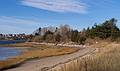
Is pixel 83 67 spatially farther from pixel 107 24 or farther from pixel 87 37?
pixel 87 37

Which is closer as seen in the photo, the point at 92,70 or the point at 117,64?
the point at 92,70

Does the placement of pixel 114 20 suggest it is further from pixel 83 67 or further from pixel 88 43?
pixel 83 67

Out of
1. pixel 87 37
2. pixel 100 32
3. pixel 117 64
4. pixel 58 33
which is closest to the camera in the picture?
pixel 117 64

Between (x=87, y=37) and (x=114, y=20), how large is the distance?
1293 cm

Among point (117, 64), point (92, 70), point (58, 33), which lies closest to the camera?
point (92, 70)

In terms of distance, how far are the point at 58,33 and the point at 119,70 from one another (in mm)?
131810

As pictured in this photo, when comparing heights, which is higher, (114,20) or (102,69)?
(114,20)

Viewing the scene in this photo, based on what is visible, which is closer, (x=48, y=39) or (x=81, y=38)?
(x=81, y=38)

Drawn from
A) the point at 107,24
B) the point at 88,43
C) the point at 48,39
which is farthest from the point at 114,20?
the point at 48,39

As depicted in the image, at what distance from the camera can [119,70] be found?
13.5 meters

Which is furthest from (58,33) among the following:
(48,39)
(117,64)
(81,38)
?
(117,64)

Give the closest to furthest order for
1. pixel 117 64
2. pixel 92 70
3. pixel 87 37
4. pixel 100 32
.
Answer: pixel 92 70, pixel 117 64, pixel 100 32, pixel 87 37

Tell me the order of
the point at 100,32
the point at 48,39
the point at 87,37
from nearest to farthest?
the point at 100,32
the point at 87,37
the point at 48,39

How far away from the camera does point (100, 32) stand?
91.2 meters
